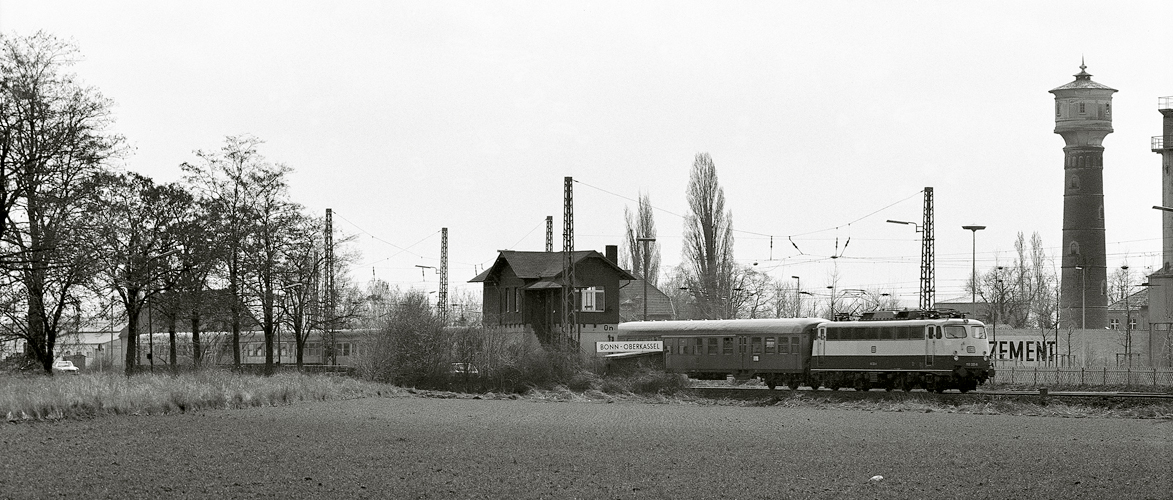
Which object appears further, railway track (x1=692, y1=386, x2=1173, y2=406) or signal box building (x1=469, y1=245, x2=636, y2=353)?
signal box building (x1=469, y1=245, x2=636, y2=353)

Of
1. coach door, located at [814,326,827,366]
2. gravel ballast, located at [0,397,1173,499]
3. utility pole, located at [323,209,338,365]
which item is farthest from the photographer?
utility pole, located at [323,209,338,365]

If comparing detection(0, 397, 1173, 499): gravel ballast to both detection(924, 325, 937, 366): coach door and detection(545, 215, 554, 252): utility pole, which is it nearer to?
detection(924, 325, 937, 366): coach door

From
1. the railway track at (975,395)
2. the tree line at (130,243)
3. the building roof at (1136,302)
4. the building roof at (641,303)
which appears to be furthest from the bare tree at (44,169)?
the building roof at (1136,302)

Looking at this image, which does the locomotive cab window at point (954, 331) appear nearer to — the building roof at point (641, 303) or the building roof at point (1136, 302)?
the building roof at point (641, 303)

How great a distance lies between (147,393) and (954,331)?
88.8 feet

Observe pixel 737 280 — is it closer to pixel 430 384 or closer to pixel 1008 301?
pixel 1008 301

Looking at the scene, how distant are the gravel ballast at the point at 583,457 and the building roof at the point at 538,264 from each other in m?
40.7

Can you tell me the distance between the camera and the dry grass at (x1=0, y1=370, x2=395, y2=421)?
3406cm

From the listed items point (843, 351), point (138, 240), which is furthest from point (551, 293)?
point (843, 351)

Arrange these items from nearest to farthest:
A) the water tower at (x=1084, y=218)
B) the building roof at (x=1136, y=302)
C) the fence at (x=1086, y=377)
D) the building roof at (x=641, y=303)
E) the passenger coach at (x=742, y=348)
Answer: the fence at (x=1086, y=377)
the passenger coach at (x=742, y=348)
the water tower at (x=1084, y=218)
the building roof at (x=641, y=303)
the building roof at (x=1136, y=302)

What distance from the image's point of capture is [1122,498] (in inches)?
731

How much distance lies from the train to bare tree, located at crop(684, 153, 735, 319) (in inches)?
1190

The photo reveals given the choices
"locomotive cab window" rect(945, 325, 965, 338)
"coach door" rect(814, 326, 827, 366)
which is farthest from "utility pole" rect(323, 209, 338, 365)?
"locomotive cab window" rect(945, 325, 965, 338)

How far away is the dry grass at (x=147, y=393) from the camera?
34062mm
